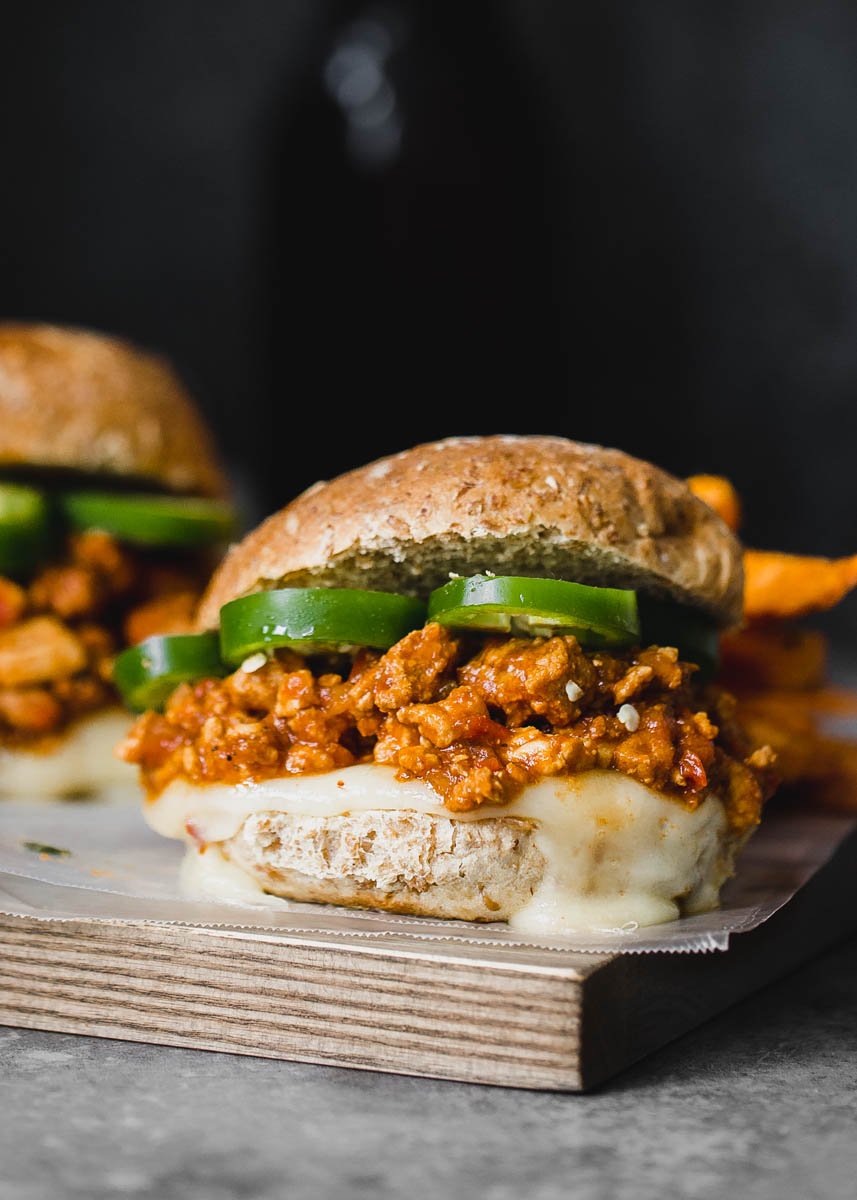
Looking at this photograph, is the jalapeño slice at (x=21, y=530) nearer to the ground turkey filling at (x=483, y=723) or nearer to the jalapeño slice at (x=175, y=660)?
the jalapeño slice at (x=175, y=660)

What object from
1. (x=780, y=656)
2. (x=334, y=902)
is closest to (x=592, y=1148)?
(x=334, y=902)

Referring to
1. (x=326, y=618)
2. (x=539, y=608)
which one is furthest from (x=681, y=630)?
(x=326, y=618)

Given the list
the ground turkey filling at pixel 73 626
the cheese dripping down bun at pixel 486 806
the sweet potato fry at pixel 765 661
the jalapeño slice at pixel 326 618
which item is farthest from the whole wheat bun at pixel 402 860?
the ground turkey filling at pixel 73 626

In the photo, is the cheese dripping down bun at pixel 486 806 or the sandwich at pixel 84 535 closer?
the cheese dripping down bun at pixel 486 806

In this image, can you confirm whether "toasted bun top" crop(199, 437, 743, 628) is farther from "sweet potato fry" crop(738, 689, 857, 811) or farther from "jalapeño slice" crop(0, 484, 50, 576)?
"jalapeño slice" crop(0, 484, 50, 576)

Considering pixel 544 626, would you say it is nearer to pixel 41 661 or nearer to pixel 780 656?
pixel 780 656

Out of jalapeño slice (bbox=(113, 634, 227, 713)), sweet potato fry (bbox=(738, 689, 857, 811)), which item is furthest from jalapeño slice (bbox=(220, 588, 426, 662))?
sweet potato fry (bbox=(738, 689, 857, 811))
